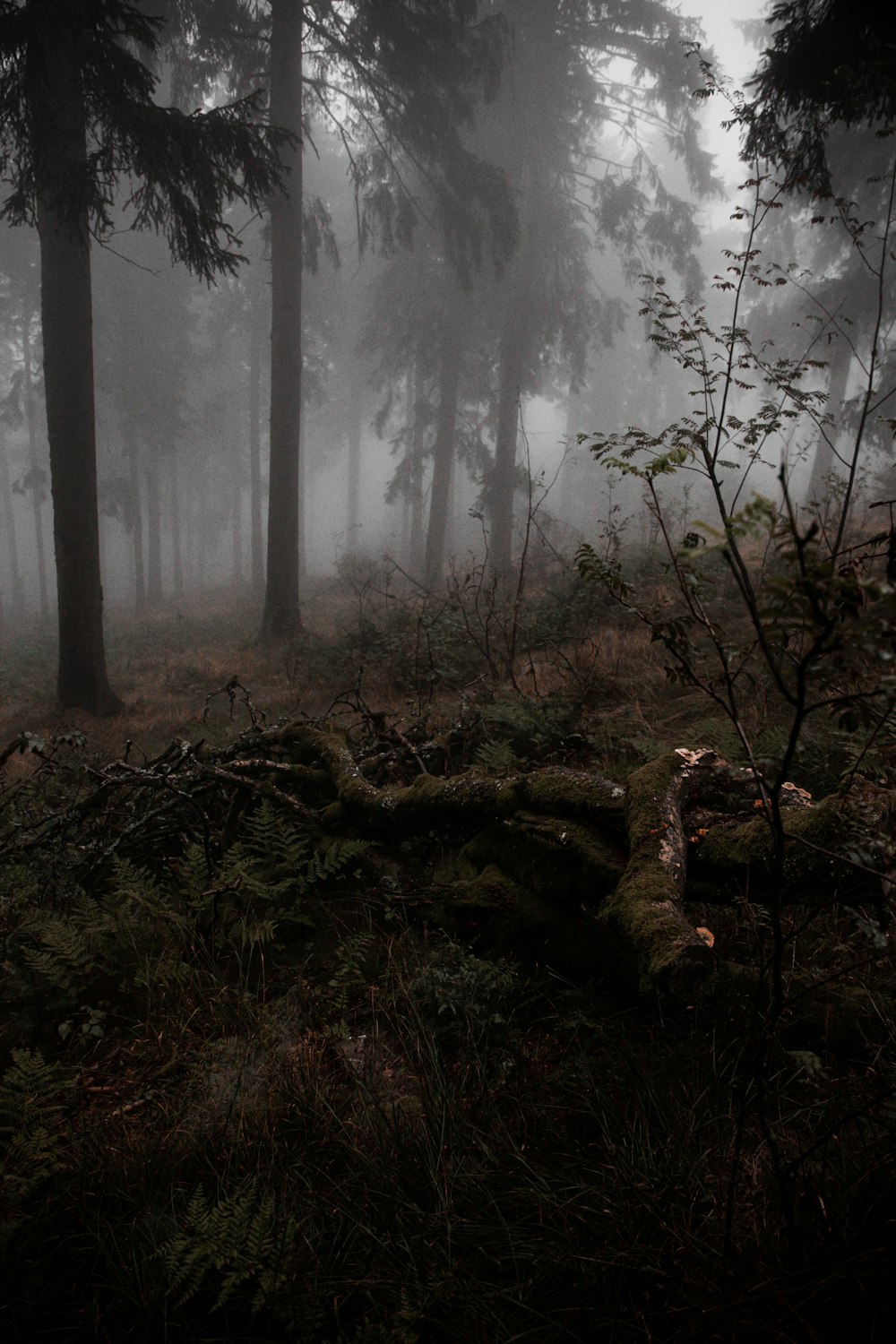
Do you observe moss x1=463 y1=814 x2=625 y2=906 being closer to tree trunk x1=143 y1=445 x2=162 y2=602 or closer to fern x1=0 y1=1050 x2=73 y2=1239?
fern x1=0 y1=1050 x2=73 y2=1239

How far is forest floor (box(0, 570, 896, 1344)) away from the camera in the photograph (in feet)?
4.30

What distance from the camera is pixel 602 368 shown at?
2931 centimetres

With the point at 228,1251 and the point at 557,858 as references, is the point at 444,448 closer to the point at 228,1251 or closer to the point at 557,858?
the point at 557,858

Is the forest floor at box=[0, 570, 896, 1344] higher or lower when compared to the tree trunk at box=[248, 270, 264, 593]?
lower

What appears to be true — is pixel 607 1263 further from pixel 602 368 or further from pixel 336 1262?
pixel 602 368

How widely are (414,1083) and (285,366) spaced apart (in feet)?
36.5

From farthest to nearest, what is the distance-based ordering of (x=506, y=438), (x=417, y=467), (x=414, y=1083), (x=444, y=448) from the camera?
1. (x=417, y=467)
2. (x=444, y=448)
3. (x=506, y=438)
4. (x=414, y=1083)

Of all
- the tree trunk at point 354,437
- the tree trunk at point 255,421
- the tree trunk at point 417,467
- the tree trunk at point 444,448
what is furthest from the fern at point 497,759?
the tree trunk at point 354,437

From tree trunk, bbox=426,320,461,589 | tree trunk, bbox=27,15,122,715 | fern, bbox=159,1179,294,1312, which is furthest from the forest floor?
tree trunk, bbox=426,320,461,589

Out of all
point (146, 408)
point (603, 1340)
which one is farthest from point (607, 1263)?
point (146, 408)

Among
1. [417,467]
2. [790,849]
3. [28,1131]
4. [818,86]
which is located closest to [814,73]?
[818,86]

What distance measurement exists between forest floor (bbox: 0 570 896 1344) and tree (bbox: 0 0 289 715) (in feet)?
16.8

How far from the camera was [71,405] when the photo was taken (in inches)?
297

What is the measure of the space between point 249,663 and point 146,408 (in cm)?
1427
